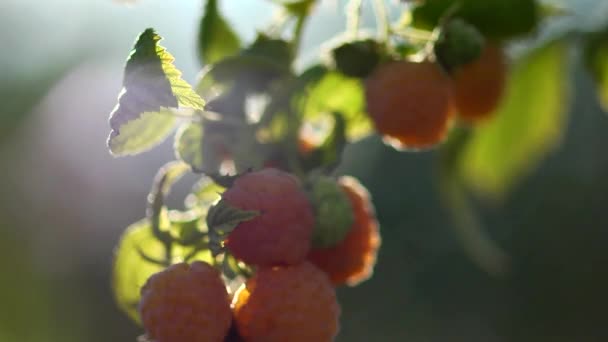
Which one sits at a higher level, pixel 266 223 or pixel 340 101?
pixel 266 223

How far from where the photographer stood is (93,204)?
288 inches

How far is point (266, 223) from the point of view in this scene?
59 centimetres

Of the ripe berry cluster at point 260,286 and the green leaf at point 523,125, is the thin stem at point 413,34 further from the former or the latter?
the green leaf at point 523,125

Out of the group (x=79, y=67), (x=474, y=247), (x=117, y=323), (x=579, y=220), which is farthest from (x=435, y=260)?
(x=474, y=247)

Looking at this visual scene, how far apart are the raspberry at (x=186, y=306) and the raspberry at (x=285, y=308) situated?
0.6 inches

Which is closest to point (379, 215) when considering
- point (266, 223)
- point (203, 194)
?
point (203, 194)

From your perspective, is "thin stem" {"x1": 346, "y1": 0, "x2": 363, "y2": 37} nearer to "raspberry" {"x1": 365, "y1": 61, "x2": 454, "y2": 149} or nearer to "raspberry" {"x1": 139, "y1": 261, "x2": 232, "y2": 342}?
"raspberry" {"x1": 365, "y1": 61, "x2": 454, "y2": 149}

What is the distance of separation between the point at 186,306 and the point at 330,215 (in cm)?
15

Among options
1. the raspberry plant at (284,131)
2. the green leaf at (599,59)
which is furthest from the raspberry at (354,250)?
the green leaf at (599,59)

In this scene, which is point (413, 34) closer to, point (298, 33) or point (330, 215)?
point (298, 33)

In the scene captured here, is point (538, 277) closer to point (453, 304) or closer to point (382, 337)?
point (453, 304)

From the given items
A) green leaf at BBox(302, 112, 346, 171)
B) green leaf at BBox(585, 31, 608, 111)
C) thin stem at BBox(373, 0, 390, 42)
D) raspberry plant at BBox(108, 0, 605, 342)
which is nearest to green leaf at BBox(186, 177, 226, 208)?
raspberry plant at BBox(108, 0, 605, 342)

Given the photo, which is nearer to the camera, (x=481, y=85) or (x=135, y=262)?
(x=135, y=262)

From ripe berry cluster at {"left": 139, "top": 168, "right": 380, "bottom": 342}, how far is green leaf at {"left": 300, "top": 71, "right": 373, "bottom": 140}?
8.9 inches
